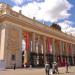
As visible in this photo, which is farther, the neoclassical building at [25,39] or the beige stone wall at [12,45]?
the neoclassical building at [25,39]

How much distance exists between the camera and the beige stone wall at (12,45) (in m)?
39.3

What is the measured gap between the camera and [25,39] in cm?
5106

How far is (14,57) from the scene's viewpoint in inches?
1626

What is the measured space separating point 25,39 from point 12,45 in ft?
33.9

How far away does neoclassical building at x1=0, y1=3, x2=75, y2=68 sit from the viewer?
39719 millimetres

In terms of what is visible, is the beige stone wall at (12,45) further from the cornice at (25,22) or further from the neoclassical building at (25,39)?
the cornice at (25,22)

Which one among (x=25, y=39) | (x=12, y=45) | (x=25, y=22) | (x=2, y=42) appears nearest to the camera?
(x=2, y=42)

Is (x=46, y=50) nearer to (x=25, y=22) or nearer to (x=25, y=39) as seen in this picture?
(x=25, y=39)

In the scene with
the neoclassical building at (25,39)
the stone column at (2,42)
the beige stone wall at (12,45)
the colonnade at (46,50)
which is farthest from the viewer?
the colonnade at (46,50)

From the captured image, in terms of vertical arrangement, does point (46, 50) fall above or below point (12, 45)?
below

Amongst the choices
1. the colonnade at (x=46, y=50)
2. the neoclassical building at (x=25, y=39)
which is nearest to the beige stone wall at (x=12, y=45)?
the neoclassical building at (x=25, y=39)

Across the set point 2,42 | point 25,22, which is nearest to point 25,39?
point 25,22

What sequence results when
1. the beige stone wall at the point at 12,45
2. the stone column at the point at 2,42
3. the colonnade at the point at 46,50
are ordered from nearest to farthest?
the stone column at the point at 2,42 → the beige stone wall at the point at 12,45 → the colonnade at the point at 46,50

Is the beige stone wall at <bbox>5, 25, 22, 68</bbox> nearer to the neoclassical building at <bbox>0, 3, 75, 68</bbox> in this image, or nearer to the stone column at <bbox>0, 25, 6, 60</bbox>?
the neoclassical building at <bbox>0, 3, 75, 68</bbox>
